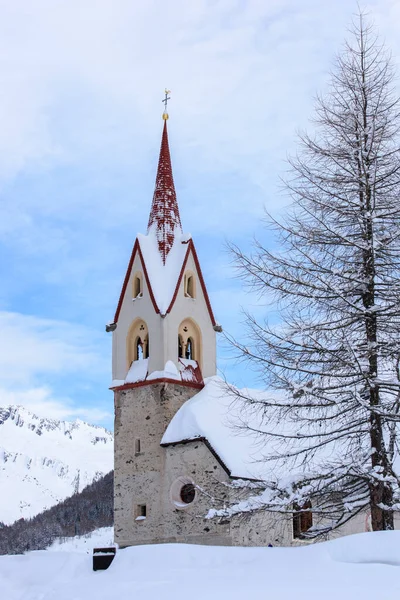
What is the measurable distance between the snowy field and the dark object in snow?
0.11 meters

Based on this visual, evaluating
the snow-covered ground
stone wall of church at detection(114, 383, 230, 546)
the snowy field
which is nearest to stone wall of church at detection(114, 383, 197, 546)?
stone wall of church at detection(114, 383, 230, 546)

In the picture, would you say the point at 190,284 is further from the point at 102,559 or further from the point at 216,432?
the point at 102,559

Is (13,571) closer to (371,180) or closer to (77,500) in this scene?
(371,180)

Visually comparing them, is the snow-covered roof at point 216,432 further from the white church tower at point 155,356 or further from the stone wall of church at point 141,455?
the white church tower at point 155,356

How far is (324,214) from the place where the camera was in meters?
12.8

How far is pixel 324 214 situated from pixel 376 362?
254 cm

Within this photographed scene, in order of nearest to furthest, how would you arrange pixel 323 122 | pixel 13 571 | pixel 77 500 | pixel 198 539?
pixel 13 571, pixel 323 122, pixel 198 539, pixel 77 500

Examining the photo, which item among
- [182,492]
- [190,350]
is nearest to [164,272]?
[190,350]

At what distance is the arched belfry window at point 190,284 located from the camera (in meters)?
29.5

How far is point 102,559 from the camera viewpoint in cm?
1051

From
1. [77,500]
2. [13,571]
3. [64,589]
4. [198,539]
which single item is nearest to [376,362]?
[64,589]

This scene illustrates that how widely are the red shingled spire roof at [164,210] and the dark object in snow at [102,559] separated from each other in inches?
760

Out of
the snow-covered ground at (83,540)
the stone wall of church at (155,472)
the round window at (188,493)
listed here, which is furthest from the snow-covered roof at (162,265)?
the snow-covered ground at (83,540)

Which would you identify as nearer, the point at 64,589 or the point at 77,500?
the point at 64,589
